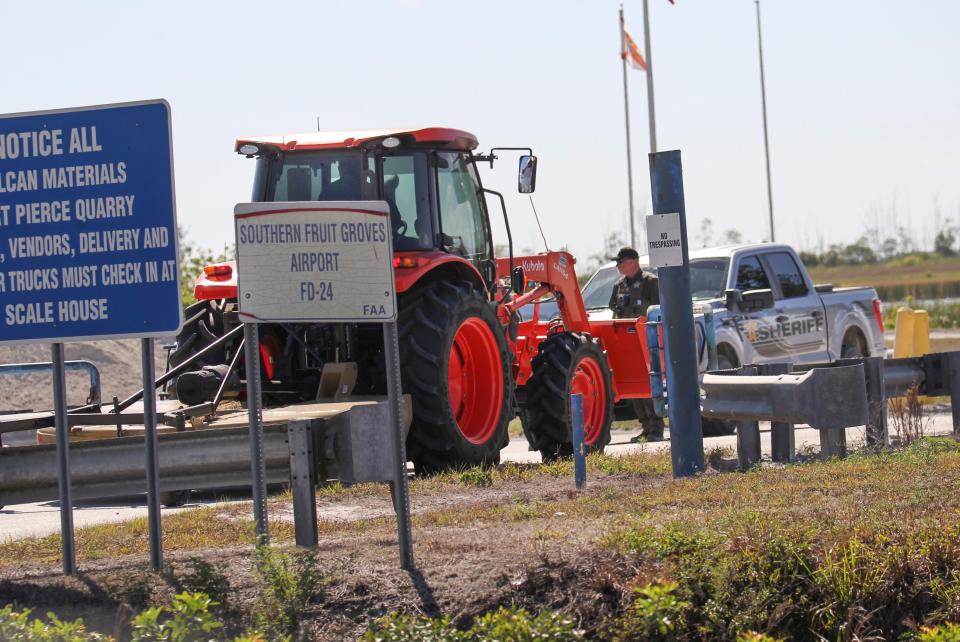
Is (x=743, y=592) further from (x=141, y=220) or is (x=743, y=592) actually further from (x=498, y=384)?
(x=498, y=384)

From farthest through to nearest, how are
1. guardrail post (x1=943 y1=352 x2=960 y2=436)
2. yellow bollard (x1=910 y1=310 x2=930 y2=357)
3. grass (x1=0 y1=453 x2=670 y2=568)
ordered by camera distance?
yellow bollard (x1=910 y1=310 x2=930 y2=357) < guardrail post (x1=943 y1=352 x2=960 y2=436) < grass (x1=0 y1=453 x2=670 y2=568)

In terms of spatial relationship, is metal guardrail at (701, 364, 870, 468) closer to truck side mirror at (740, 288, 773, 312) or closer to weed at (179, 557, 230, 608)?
truck side mirror at (740, 288, 773, 312)

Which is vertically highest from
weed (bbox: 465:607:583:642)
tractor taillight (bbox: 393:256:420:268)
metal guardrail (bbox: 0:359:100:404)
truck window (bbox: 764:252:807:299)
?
tractor taillight (bbox: 393:256:420:268)

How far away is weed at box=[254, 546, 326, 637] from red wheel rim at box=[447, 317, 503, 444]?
556 centimetres

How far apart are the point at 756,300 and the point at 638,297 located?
1352 mm

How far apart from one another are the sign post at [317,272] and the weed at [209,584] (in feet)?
1.66

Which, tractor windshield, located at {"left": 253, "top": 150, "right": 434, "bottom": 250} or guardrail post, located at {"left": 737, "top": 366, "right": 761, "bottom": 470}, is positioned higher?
tractor windshield, located at {"left": 253, "top": 150, "right": 434, "bottom": 250}

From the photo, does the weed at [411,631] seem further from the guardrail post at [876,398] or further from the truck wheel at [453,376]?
the guardrail post at [876,398]

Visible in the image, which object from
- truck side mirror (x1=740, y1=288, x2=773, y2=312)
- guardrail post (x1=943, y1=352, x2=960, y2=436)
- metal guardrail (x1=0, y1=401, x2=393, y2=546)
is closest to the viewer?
metal guardrail (x1=0, y1=401, x2=393, y2=546)

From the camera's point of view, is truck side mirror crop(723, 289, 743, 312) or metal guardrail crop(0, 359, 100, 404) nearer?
metal guardrail crop(0, 359, 100, 404)

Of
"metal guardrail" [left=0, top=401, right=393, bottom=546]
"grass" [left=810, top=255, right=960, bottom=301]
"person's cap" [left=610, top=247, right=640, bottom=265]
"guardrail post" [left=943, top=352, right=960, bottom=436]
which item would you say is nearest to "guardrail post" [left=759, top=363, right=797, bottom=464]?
"guardrail post" [left=943, top=352, right=960, bottom=436]

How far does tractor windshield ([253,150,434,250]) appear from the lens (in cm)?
1130

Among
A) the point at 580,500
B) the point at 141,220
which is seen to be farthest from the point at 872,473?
the point at 141,220

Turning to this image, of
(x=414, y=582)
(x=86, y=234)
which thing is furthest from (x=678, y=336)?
(x=86, y=234)
